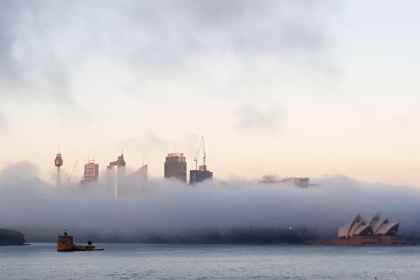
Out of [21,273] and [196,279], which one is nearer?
[196,279]

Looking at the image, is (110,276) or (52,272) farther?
(52,272)

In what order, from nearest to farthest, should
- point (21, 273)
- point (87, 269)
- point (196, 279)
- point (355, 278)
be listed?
point (196, 279) → point (355, 278) → point (21, 273) → point (87, 269)

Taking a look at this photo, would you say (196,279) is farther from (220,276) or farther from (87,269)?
(87,269)

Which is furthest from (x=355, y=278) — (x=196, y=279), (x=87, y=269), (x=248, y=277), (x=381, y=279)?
(x=87, y=269)

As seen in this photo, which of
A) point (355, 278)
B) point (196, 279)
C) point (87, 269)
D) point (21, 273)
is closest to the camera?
point (196, 279)

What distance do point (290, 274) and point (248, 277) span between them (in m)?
12.7

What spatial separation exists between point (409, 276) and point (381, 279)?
9.00m

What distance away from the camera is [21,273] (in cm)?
13938

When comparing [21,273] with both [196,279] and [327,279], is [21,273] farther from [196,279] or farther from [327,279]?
[327,279]

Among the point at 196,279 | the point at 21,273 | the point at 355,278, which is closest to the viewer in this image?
the point at 196,279

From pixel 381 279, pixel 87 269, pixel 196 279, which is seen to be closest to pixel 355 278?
pixel 381 279

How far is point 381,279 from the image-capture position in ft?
408

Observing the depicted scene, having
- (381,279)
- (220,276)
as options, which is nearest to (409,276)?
(381,279)

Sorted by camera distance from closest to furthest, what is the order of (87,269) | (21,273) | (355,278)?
1. (355,278)
2. (21,273)
3. (87,269)
